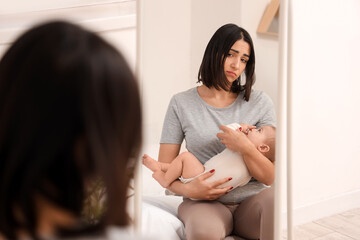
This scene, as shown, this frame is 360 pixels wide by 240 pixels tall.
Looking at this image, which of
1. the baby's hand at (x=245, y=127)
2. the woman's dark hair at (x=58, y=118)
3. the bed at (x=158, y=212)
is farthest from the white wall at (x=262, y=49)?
the woman's dark hair at (x=58, y=118)

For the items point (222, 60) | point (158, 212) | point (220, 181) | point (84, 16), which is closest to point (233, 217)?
point (220, 181)

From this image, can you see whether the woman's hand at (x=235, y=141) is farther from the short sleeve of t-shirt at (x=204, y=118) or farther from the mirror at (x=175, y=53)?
the mirror at (x=175, y=53)

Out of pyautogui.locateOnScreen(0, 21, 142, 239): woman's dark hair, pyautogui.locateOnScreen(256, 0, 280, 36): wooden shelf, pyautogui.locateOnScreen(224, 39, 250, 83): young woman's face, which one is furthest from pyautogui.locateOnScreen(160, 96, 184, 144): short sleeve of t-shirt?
pyautogui.locateOnScreen(0, 21, 142, 239): woman's dark hair

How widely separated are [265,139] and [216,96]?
21 centimetres

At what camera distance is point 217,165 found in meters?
1.16

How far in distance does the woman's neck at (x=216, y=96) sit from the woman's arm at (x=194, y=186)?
0.19 metres

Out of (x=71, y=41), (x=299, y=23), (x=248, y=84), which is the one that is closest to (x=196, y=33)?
(x=248, y=84)

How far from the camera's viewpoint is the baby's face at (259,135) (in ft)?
3.87

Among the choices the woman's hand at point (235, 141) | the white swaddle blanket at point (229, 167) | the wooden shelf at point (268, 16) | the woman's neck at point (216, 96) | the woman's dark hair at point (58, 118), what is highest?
the wooden shelf at point (268, 16)

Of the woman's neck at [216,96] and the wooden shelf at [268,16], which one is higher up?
the wooden shelf at [268,16]

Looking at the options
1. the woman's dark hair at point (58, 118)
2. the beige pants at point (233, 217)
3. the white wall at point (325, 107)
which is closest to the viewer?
the woman's dark hair at point (58, 118)

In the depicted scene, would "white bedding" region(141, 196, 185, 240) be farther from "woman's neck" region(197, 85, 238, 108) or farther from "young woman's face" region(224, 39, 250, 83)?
"young woman's face" region(224, 39, 250, 83)

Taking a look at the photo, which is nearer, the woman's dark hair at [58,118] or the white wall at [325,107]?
the woman's dark hair at [58,118]

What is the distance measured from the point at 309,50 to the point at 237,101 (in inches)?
44.9
